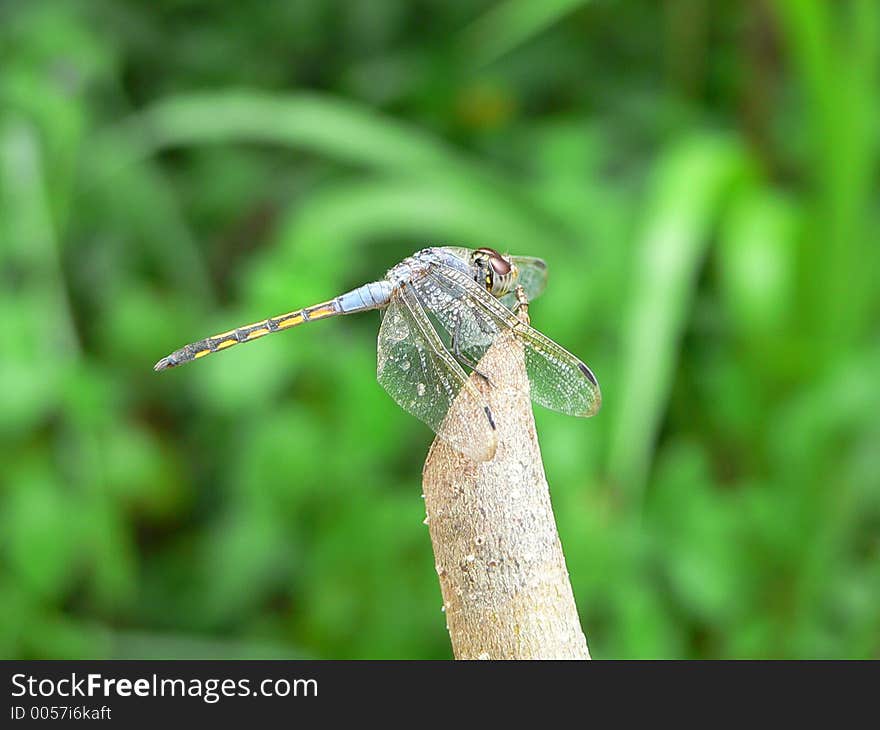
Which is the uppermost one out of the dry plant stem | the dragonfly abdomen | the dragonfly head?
the dragonfly abdomen

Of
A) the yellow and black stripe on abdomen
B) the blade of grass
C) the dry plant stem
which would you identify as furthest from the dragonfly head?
the blade of grass

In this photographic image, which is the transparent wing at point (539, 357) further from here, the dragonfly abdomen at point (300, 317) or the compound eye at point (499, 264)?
the dragonfly abdomen at point (300, 317)

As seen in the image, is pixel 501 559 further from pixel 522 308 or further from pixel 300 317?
pixel 300 317

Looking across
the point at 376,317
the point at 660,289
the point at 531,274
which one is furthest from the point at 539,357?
the point at 376,317

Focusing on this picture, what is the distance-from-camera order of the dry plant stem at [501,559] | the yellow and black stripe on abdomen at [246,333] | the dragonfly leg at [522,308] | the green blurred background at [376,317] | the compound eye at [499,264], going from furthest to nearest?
1. the green blurred background at [376,317]
2. the yellow and black stripe on abdomen at [246,333]
3. the compound eye at [499,264]
4. the dragonfly leg at [522,308]
5. the dry plant stem at [501,559]

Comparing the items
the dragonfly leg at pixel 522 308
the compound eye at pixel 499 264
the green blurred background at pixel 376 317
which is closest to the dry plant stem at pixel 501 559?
the dragonfly leg at pixel 522 308

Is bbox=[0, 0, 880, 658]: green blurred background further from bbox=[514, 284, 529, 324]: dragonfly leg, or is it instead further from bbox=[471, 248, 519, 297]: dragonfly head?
bbox=[514, 284, 529, 324]: dragonfly leg
